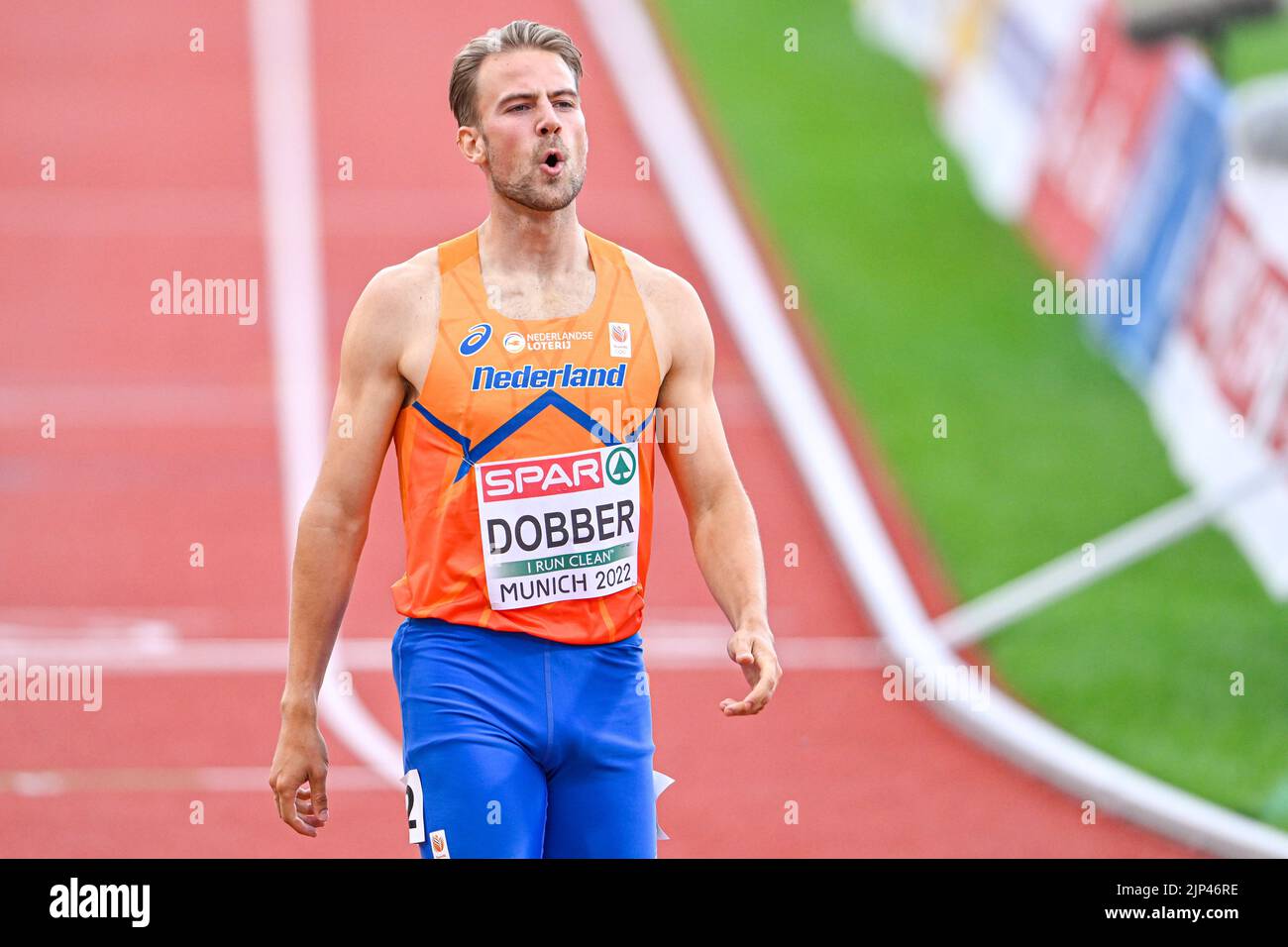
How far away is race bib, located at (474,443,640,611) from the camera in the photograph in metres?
4.27

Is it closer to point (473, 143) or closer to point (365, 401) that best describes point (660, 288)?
point (473, 143)

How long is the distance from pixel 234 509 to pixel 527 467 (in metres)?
7.55

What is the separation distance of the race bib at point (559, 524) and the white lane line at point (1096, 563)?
18.7 ft

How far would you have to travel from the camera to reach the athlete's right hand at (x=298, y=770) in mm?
4316

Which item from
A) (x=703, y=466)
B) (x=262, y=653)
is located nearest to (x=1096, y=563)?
(x=262, y=653)

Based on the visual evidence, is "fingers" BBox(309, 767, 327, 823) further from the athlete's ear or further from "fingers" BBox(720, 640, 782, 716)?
the athlete's ear

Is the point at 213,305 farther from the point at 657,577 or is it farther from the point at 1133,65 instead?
the point at 1133,65

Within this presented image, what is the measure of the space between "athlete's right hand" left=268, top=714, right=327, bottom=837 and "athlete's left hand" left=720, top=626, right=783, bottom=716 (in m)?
0.88

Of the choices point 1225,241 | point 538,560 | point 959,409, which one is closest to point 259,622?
point 959,409

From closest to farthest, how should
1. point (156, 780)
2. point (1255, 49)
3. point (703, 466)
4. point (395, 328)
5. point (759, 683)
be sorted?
point (759, 683) < point (395, 328) < point (703, 466) < point (156, 780) < point (1255, 49)

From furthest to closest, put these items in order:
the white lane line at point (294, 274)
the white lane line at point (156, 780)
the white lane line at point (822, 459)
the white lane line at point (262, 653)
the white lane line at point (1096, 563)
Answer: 1. the white lane line at point (1096, 563)
2. the white lane line at point (262, 653)
3. the white lane line at point (294, 274)
4. the white lane line at point (156, 780)
5. the white lane line at point (822, 459)

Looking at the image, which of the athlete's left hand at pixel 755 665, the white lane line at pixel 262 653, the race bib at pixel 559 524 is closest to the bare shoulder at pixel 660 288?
the race bib at pixel 559 524

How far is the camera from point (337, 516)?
14.3ft

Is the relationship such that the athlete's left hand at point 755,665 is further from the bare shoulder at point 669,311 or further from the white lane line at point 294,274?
the white lane line at point 294,274
